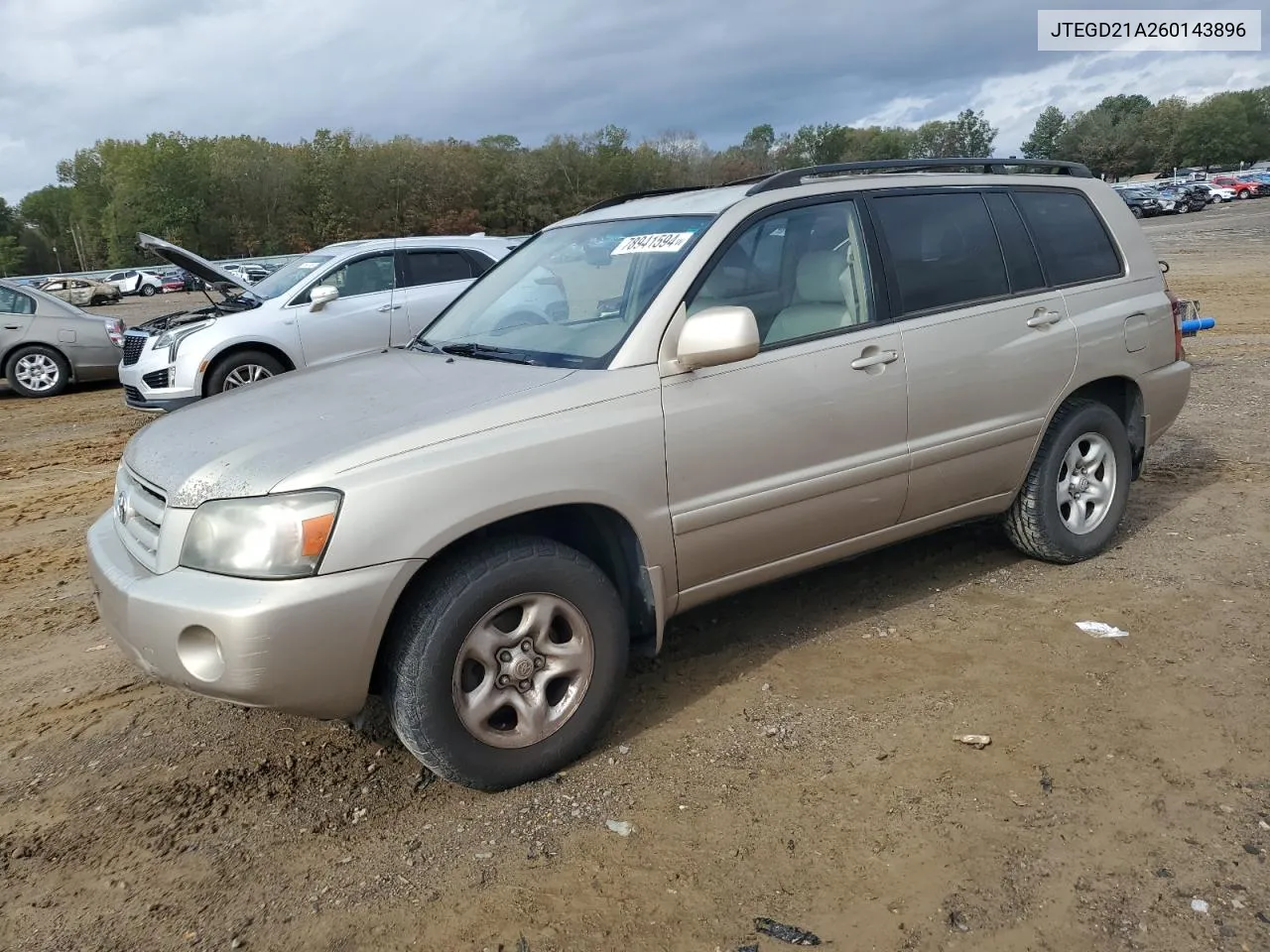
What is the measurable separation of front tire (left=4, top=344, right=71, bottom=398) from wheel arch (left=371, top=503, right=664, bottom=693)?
1184 centimetres

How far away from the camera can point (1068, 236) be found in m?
4.77

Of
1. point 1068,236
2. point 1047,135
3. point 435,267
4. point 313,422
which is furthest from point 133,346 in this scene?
point 1047,135

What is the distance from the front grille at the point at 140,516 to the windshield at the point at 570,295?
124cm

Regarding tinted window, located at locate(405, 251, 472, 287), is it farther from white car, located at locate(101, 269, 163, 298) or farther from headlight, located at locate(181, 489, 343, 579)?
white car, located at locate(101, 269, 163, 298)

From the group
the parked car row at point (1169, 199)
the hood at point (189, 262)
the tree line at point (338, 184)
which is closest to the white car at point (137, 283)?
the tree line at point (338, 184)

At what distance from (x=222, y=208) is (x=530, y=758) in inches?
3469

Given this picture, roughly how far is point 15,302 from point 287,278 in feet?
15.9

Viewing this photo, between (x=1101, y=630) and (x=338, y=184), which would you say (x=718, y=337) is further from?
(x=338, y=184)

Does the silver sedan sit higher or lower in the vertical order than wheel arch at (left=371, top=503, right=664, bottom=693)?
higher

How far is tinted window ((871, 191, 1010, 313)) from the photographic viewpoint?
4.14 metres

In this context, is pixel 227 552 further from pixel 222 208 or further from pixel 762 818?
pixel 222 208

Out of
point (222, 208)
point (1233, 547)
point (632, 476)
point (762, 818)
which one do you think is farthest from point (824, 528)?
point (222, 208)

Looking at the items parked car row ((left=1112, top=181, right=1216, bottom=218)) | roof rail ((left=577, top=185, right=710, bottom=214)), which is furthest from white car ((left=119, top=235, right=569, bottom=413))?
parked car row ((left=1112, top=181, right=1216, bottom=218))

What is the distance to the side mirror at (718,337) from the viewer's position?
129 inches
